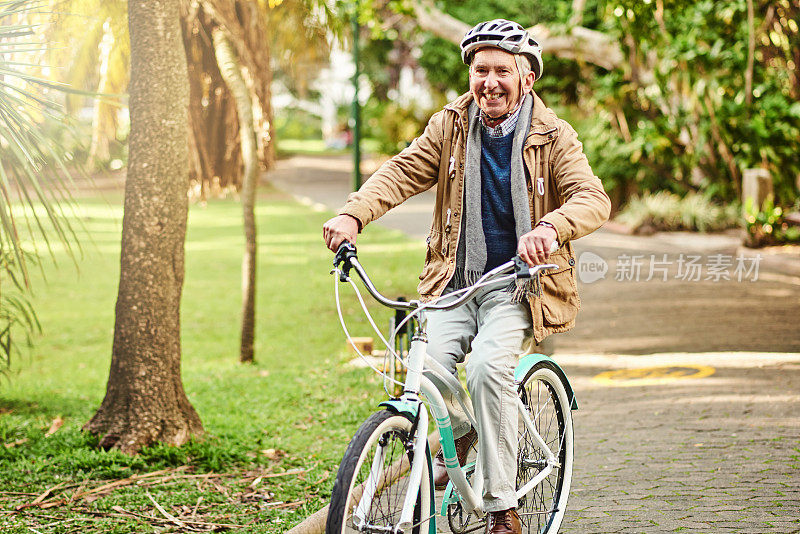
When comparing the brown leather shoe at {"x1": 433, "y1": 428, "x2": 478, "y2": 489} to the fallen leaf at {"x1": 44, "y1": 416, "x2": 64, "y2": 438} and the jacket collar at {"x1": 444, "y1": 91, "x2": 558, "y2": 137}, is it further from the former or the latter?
the fallen leaf at {"x1": 44, "y1": 416, "x2": 64, "y2": 438}

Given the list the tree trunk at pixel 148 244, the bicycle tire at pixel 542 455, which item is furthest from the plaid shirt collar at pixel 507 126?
the tree trunk at pixel 148 244

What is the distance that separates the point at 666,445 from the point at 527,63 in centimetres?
307

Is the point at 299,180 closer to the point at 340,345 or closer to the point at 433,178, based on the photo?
the point at 340,345

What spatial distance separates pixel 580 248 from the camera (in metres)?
17.0

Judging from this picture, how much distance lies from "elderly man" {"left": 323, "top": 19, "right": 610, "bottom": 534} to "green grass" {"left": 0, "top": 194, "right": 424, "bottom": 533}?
154cm

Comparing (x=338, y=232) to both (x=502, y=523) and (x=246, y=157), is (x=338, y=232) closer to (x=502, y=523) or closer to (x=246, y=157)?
(x=502, y=523)

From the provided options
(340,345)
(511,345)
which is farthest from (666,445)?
(340,345)

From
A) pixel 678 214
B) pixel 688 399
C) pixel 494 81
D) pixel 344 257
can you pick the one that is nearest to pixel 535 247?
pixel 344 257

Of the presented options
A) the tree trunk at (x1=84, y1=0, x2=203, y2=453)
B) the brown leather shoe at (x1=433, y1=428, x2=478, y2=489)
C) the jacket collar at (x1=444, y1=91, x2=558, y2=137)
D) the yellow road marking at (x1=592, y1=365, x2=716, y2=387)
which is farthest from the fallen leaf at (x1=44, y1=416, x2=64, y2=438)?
the yellow road marking at (x1=592, y1=365, x2=716, y2=387)

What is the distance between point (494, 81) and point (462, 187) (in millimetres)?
451

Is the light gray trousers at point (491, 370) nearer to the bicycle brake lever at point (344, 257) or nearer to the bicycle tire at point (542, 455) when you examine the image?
the bicycle tire at point (542, 455)

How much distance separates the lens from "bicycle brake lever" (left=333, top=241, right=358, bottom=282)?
3.30 metres

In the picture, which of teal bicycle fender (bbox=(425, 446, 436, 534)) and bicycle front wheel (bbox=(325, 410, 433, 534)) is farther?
teal bicycle fender (bbox=(425, 446, 436, 534))

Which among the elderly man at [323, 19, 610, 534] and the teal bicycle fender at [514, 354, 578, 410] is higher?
the elderly man at [323, 19, 610, 534]
